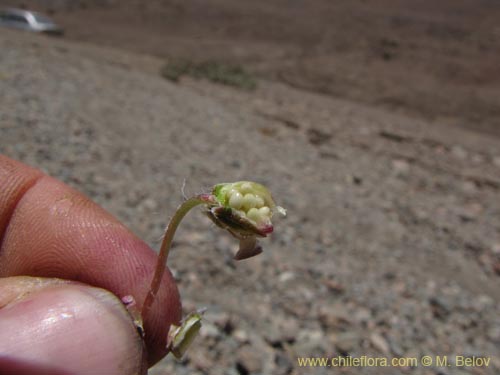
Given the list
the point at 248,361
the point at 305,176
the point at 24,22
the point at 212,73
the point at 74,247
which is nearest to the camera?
the point at 74,247

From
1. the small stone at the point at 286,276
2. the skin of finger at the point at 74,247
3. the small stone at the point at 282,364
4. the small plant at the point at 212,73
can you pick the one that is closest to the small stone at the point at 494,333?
the small stone at the point at 286,276

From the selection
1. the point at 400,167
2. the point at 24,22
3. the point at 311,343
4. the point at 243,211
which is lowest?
the point at 400,167

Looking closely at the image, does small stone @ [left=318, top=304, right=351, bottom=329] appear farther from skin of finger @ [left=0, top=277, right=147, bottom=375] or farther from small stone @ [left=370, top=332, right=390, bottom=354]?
skin of finger @ [left=0, top=277, right=147, bottom=375]

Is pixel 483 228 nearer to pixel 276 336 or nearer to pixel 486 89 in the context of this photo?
pixel 276 336

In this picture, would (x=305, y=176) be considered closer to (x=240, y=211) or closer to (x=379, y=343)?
(x=379, y=343)

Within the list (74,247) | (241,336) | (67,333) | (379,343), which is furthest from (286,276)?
(67,333)

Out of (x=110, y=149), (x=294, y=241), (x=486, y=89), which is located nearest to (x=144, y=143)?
(x=110, y=149)

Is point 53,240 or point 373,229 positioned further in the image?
point 373,229
